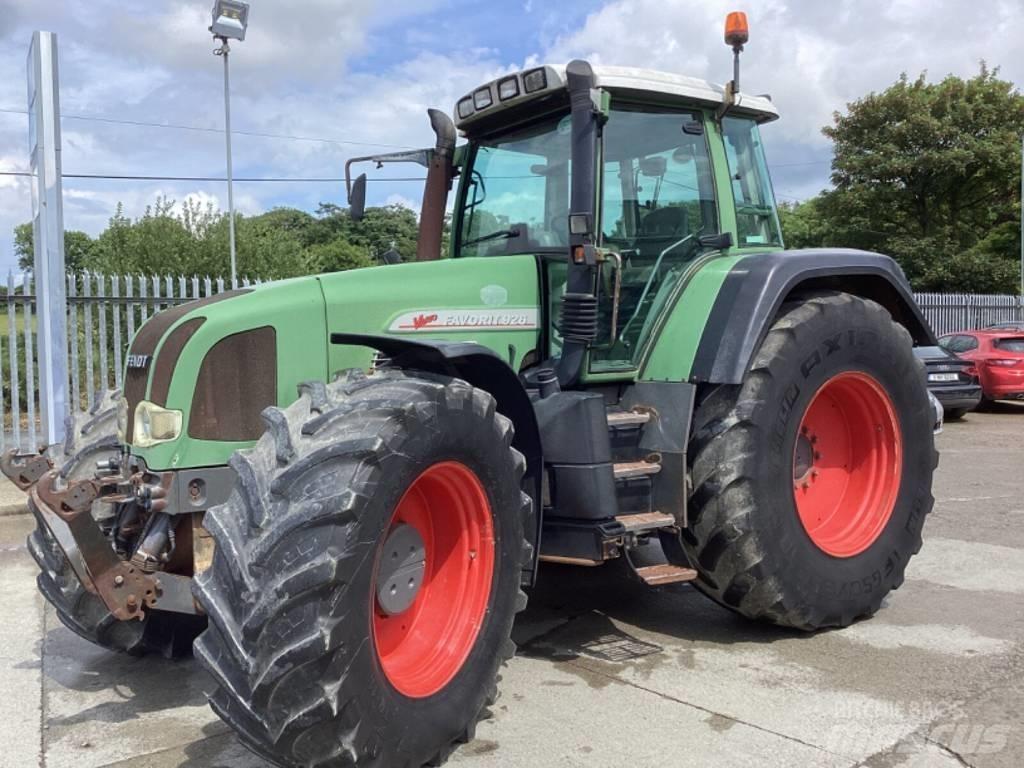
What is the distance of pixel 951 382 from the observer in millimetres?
14570

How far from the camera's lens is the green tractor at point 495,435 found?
2.89m

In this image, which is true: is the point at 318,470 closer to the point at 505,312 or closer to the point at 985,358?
the point at 505,312

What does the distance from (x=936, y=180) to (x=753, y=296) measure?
2773cm

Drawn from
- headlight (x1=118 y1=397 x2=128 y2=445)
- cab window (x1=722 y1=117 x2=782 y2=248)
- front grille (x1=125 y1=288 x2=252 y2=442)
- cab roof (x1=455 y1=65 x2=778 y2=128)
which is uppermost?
cab roof (x1=455 y1=65 x2=778 y2=128)

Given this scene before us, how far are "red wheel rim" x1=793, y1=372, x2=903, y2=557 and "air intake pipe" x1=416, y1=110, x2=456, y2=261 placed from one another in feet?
7.42

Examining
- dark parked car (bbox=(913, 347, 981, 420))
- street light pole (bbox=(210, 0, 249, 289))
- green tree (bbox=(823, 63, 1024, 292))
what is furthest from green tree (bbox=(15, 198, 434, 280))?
green tree (bbox=(823, 63, 1024, 292))

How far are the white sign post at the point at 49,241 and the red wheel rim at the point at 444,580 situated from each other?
641 cm

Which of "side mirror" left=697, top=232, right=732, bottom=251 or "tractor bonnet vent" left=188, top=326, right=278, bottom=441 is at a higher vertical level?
"side mirror" left=697, top=232, right=732, bottom=251

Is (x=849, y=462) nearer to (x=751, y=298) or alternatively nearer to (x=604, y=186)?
(x=751, y=298)

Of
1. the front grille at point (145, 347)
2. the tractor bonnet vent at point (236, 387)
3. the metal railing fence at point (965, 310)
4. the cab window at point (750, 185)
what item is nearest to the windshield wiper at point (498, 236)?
the cab window at point (750, 185)

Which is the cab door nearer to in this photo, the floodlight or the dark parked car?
the floodlight

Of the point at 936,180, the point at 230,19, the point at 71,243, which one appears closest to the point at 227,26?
the point at 230,19

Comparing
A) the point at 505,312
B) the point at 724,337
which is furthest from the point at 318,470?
the point at 724,337

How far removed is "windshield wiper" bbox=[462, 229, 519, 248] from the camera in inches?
192
